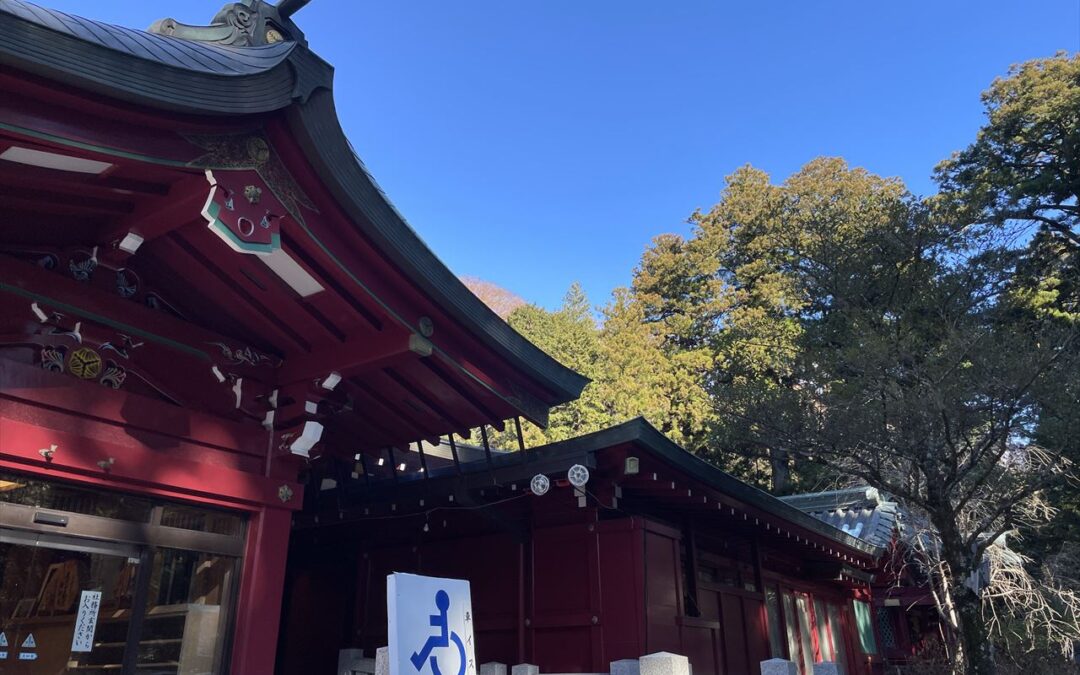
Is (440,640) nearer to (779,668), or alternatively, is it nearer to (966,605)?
(779,668)

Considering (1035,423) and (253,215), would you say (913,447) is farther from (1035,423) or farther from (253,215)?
(253,215)

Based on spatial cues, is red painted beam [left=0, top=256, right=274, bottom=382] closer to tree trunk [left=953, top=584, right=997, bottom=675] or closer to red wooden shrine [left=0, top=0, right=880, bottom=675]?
red wooden shrine [left=0, top=0, right=880, bottom=675]

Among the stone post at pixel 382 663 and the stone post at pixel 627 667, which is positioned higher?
the stone post at pixel 382 663

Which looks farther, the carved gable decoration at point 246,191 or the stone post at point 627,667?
the stone post at point 627,667

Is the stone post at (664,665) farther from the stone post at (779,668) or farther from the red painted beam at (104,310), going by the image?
the red painted beam at (104,310)

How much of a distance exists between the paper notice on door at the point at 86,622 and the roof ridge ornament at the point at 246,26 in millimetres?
3885

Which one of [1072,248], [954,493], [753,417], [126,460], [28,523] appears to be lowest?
[28,523]

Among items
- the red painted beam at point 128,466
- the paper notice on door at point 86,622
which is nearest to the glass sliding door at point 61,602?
the paper notice on door at point 86,622

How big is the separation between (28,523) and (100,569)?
58cm

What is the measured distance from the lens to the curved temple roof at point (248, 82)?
3273 mm

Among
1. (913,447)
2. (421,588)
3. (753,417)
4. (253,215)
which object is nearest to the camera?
(421,588)

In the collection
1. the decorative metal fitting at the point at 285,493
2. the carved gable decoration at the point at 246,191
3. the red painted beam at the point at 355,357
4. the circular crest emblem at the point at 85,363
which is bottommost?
the decorative metal fitting at the point at 285,493

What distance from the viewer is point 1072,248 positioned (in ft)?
67.6

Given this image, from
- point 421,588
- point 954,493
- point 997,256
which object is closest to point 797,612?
point 954,493
